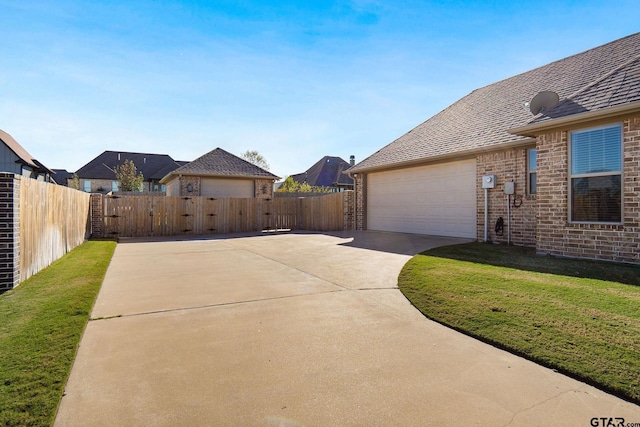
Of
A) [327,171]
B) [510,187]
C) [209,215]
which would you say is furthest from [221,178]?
[327,171]

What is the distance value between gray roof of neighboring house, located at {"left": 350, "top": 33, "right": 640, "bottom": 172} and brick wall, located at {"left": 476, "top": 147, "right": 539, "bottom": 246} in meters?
0.51

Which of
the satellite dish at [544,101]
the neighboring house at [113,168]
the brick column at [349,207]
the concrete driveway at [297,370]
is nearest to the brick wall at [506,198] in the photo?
the satellite dish at [544,101]

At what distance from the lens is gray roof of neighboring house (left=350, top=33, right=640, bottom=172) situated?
9.38 m

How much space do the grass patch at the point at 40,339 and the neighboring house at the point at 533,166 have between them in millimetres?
8573

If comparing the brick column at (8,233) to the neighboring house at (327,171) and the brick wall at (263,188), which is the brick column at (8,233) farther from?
the neighboring house at (327,171)

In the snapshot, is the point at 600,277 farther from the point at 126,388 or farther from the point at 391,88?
the point at 391,88

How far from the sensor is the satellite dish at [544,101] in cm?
845

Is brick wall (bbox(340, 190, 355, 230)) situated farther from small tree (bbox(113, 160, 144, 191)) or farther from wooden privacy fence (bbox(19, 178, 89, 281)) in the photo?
small tree (bbox(113, 160, 144, 191))

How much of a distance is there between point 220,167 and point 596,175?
59.5 feet

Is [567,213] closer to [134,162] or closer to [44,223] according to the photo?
[44,223]

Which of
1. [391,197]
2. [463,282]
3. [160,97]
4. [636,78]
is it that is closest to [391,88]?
[391,197]

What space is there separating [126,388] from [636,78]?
378 inches

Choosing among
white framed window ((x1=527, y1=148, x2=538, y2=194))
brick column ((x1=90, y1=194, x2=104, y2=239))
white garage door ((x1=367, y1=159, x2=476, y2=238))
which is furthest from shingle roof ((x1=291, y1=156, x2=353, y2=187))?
white framed window ((x1=527, y1=148, x2=538, y2=194))

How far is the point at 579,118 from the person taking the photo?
6750 millimetres
